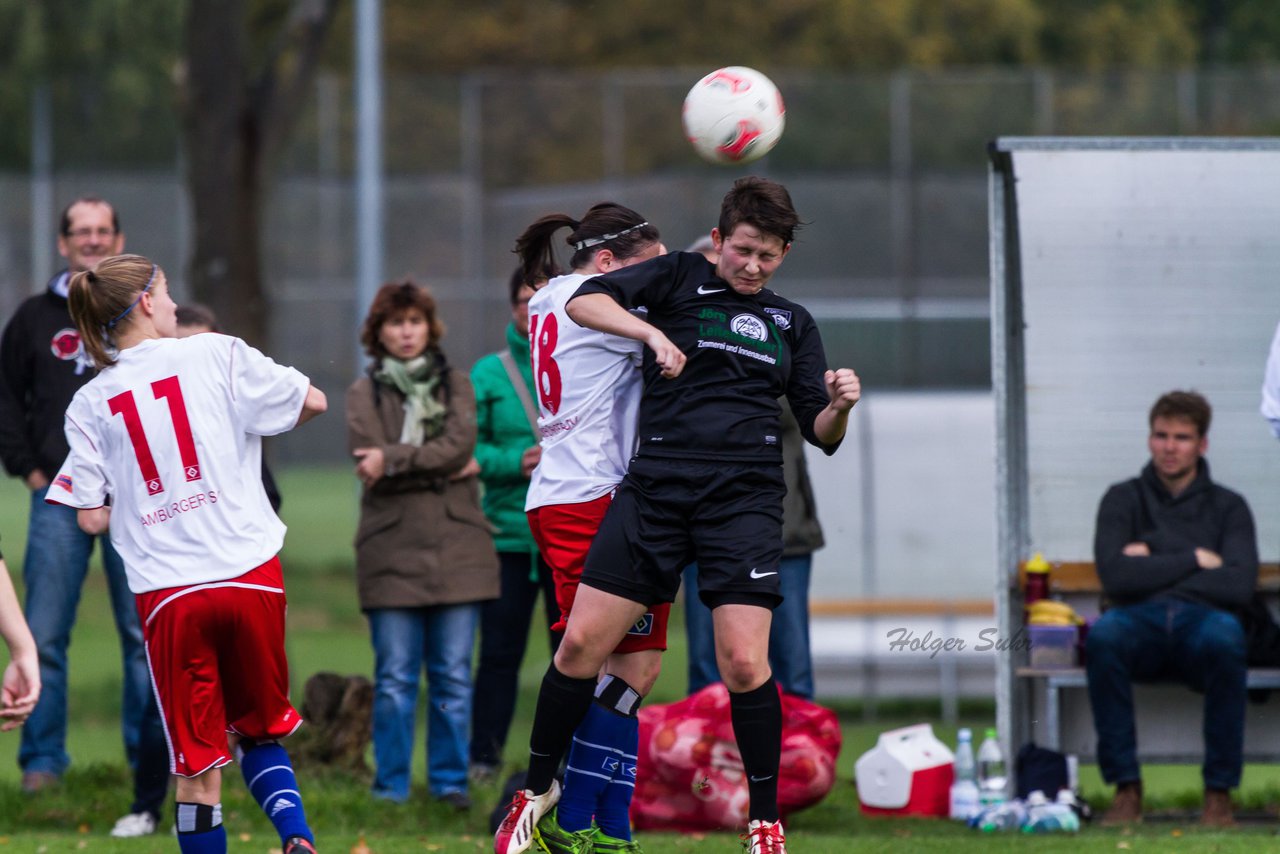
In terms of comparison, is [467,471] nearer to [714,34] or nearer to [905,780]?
[905,780]

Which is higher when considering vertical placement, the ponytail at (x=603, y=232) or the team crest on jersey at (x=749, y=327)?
the ponytail at (x=603, y=232)

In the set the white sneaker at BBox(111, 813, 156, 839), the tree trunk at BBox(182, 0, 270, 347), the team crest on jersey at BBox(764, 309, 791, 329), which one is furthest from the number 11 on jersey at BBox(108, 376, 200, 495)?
the tree trunk at BBox(182, 0, 270, 347)

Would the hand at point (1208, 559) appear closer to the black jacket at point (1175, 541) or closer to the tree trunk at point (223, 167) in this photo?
the black jacket at point (1175, 541)

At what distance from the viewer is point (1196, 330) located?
8.08 metres

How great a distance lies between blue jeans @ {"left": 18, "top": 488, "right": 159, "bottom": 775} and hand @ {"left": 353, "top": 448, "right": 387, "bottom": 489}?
42.4 inches

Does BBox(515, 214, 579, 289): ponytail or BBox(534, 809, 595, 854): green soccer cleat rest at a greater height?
BBox(515, 214, 579, 289): ponytail

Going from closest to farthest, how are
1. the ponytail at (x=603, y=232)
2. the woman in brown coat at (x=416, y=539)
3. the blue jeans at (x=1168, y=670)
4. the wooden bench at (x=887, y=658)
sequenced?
the ponytail at (x=603, y=232), the blue jeans at (x=1168, y=670), the woman in brown coat at (x=416, y=539), the wooden bench at (x=887, y=658)

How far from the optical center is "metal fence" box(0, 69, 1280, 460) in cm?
2370

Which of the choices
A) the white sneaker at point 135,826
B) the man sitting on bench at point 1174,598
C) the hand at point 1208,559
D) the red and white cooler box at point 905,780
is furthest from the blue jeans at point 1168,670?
the white sneaker at point 135,826

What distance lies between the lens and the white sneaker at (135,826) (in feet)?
22.1

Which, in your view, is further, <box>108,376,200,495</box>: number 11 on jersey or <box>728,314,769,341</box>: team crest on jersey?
<box>728,314,769,341</box>: team crest on jersey

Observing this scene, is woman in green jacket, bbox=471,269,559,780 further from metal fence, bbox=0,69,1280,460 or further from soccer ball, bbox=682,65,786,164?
metal fence, bbox=0,69,1280,460

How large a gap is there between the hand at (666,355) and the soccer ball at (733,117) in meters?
1.04

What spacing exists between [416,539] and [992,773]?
2655 mm
